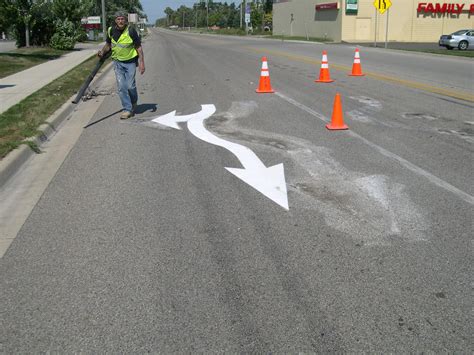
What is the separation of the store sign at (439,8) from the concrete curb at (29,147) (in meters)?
50.0

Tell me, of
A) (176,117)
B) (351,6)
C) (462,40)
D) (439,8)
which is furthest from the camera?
(439,8)

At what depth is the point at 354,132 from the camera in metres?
8.10

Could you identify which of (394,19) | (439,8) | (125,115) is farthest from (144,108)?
(439,8)

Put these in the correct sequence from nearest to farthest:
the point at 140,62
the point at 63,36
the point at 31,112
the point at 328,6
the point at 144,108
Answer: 1. the point at 140,62
2. the point at 31,112
3. the point at 144,108
4. the point at 63,36
5. the point at 328,6

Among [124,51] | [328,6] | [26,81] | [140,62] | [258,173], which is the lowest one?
[258,173]

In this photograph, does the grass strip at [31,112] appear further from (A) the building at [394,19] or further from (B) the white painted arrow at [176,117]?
(A) the building at [394,19]

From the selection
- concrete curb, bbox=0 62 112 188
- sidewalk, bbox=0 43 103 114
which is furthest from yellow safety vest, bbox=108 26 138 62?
sidewalk, bbox=0 43 103 114

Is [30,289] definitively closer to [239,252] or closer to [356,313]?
[239,252]

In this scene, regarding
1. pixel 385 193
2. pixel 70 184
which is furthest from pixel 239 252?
pixel 70 184

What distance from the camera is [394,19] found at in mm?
52469

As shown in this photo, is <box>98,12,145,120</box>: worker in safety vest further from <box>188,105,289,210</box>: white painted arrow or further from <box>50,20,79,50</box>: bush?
<box>50,20,79,50</box>: bush

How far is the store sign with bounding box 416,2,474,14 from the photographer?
173 ft

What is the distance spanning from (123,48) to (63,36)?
2438 centimetres

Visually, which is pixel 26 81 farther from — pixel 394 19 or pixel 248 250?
pixel 394 19
